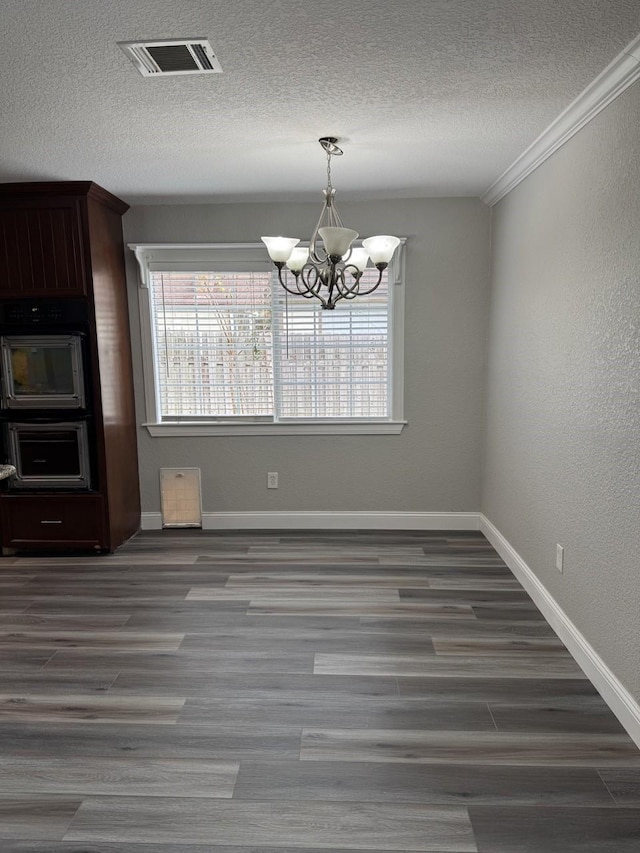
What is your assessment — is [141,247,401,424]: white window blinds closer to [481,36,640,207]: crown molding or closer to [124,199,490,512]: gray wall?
[124,199,490,512]: gray wall

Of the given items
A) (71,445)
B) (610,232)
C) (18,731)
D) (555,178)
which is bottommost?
(18,731)

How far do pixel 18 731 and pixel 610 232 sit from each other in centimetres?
300

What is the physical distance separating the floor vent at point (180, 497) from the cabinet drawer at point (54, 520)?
24.3 inches

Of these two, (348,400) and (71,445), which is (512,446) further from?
(71,445)

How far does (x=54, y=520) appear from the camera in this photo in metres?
4.09

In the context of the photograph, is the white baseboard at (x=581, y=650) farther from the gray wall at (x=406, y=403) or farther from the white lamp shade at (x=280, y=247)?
the white lamp shade at (x=280, y=247)

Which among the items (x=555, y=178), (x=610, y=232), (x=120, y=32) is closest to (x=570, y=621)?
(x=610, y=232)

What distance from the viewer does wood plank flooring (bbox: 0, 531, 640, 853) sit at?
5.96 feet

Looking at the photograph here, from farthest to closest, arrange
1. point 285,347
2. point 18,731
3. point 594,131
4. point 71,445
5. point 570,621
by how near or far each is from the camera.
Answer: point 285,347
point 71,445
point 570,621
point 594,131
point 18,731

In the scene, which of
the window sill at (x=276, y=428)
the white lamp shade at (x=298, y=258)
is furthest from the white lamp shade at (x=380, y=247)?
the window sill at (x=276, y=428)

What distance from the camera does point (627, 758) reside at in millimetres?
2078

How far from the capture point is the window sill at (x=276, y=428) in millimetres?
4469

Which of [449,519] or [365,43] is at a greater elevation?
[365,43]

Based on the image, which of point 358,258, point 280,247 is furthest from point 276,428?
point 280,247
